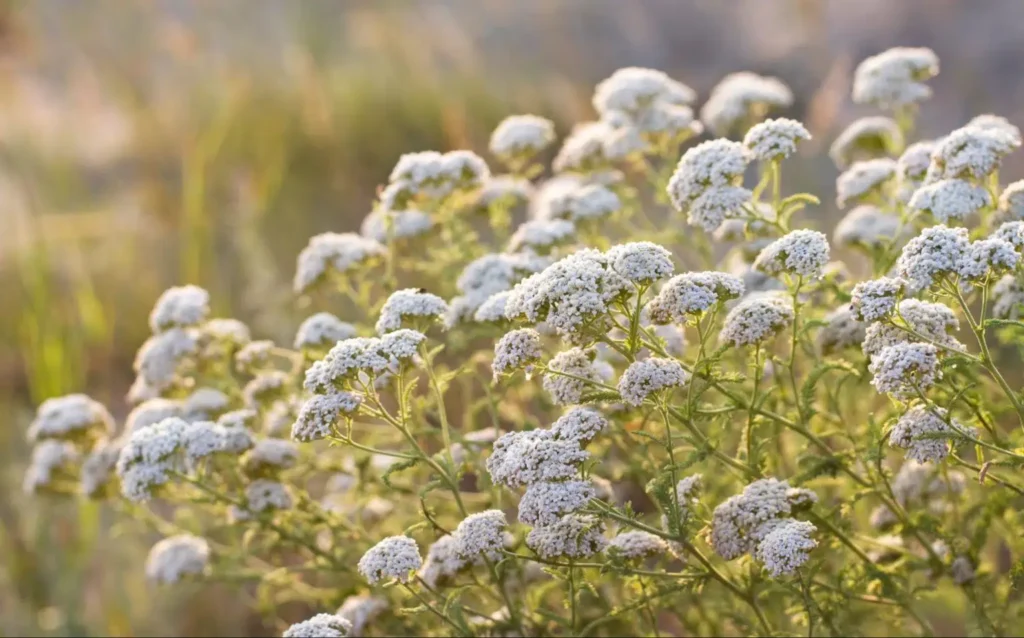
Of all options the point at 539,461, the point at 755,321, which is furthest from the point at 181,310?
the point at 755,321

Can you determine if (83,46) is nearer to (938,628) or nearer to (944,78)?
(944,78)

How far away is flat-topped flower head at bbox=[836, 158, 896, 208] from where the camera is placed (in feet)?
14.0

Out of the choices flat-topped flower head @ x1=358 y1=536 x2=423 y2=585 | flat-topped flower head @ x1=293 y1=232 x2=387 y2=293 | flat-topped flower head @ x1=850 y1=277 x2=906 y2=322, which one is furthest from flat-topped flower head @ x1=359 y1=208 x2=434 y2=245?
flat-topped flower head @ x1=850 y1=277 x2=906 y2=322

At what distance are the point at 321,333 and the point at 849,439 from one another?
6.43ft

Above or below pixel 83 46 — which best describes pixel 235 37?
above

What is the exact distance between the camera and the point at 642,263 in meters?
3.03

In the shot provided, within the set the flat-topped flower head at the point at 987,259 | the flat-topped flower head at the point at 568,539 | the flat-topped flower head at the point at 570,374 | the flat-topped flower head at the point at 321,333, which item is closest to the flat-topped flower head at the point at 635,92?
the flat-topped flower head at the point at 321,333

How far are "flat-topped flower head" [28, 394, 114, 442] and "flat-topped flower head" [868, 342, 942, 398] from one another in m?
3.36

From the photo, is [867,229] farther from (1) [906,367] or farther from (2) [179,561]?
(2) [179,561]

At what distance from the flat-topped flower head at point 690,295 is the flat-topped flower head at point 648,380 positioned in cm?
16

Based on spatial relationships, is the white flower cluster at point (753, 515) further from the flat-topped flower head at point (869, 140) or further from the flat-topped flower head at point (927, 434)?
the flat-topped flower head at point (869, 140)

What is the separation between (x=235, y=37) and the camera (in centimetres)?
1378

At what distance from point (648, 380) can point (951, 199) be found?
4.17ft

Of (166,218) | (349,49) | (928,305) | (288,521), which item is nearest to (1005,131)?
(928,305)
